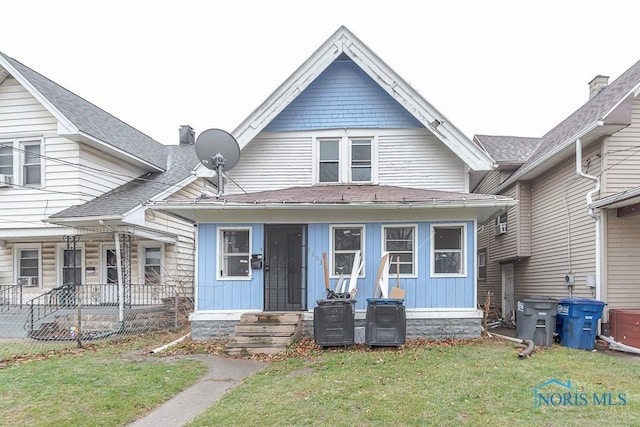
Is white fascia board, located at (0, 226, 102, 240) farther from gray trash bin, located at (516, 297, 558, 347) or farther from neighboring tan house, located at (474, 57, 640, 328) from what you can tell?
neighboring tan house, located at (474, 57, 640, 328)

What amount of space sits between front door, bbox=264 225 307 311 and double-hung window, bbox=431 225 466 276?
3.36 m

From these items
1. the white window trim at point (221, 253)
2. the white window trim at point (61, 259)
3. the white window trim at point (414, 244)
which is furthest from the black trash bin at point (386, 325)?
the white window trim at point (61, 259)

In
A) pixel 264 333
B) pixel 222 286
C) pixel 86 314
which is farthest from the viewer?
pixel 86 314

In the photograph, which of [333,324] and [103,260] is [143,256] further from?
[333,324]

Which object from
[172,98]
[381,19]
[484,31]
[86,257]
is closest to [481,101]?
[484,31]

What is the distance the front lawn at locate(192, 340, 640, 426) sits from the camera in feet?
14.8

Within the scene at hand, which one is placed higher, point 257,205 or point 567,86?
point 567,86

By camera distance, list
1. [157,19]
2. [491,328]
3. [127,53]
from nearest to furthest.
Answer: [491,328], [157,19], [127,53]

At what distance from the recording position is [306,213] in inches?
379

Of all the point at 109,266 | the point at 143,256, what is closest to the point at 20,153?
the point at 109,266

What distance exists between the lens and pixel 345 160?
435 inches

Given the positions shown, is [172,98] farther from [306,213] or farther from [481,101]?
[306,213]

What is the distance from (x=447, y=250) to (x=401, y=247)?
105 centimetres

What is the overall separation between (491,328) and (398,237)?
5.03m
